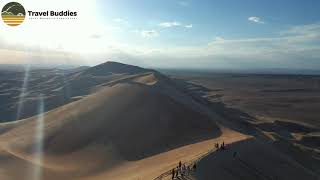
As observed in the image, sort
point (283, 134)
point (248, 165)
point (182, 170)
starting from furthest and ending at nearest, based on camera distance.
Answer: point (283, 134) → point (248, 165) → point (182, 170)

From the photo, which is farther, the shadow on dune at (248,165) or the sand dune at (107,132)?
the sand dune at (107,132)

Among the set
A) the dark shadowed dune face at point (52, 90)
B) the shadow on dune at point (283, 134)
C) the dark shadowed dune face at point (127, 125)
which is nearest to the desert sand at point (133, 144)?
the dark shadowed dune face at point (127, 125)

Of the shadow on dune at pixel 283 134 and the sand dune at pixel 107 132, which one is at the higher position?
the sand dune at pixel 107 132

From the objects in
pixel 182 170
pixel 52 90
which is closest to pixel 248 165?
pixel 182 170

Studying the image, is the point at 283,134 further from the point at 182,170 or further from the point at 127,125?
the point at 182,170

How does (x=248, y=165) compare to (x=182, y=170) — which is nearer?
(x=182, y=170)

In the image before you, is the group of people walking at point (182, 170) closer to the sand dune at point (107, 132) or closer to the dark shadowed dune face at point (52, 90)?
the sand dune at point (107, 132)

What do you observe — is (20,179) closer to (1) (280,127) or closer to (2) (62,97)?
(1) (280,127)

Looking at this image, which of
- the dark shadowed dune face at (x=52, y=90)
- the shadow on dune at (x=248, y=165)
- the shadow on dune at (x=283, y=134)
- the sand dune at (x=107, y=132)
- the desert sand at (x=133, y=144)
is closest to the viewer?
the shadow on dune at (x=248, y=165)

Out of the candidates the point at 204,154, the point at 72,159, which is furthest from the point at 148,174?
the point at 72,159

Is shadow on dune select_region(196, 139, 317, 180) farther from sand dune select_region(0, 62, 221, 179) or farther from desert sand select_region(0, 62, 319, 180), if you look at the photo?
sand dune select_region(0, 62, 221, 179)
